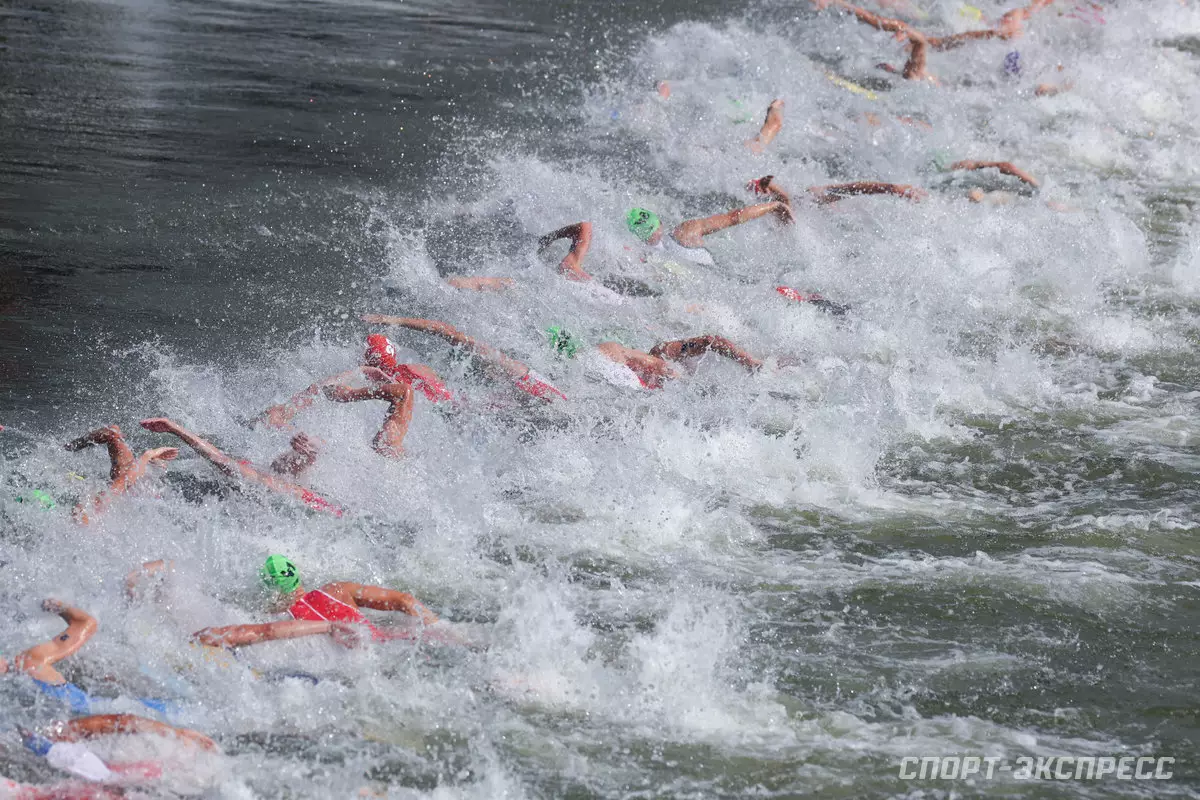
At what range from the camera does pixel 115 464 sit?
525 centimetres

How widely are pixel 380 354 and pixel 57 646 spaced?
2402mm

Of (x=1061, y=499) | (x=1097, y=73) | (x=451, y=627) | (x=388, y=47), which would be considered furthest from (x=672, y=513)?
(x=1097, y=73)

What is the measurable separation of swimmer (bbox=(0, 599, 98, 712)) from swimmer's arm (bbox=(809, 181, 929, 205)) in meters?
6.35

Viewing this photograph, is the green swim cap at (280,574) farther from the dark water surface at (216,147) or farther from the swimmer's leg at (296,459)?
the dark water surface at (216,147)

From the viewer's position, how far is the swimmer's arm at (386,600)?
4.75 metres

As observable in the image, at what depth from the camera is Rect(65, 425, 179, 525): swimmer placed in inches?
202

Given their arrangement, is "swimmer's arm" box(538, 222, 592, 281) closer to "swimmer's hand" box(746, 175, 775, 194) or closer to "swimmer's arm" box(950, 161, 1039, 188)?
"swimmer's hand" box(746, 175, 775, 194)

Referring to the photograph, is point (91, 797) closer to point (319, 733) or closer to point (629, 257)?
point (319, 733)

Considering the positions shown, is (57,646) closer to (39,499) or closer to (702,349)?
(39,499)

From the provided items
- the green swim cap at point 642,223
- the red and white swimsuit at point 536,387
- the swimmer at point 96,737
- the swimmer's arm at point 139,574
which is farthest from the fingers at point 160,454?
the green swim cap at point 642,223

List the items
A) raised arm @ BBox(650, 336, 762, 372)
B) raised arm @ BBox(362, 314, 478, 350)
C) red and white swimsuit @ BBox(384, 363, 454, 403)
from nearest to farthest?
red and white swimsuit @ BBox(384, 363, 454, 403) < raised arm @ BBox(362, 314, 478, 350) < raised arm @ BBox(650, 336, 762, 372)

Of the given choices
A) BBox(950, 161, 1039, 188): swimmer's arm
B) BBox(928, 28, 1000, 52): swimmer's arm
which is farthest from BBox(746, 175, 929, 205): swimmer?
BBox(928, 28, 1000, 52): swimmer's arm

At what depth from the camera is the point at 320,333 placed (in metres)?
7.00

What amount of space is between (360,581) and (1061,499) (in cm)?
332
